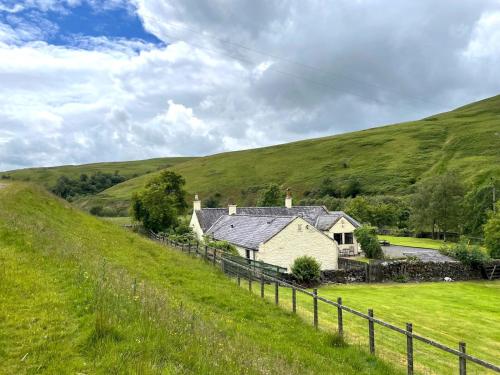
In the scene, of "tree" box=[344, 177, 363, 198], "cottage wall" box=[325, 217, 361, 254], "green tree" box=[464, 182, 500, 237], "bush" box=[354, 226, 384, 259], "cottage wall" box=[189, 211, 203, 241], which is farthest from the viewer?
"tree" box=[344, 177, 363, 198]

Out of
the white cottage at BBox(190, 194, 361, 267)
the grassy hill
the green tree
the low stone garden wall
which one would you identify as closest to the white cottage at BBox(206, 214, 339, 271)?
the white cottage at BBox(190, 194, 361, 267)

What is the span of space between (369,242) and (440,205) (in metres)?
35.2

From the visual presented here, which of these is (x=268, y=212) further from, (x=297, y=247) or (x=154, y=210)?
(x=297, y=247)

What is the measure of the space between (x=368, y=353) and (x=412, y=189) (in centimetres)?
12044

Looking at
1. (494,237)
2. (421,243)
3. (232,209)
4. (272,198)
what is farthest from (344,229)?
(272,198)

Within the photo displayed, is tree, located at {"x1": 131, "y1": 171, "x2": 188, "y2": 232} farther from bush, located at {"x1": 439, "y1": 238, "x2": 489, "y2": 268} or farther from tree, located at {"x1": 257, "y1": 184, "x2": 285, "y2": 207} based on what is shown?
bush, located at {"x1": 439, "y1": 238, "x2": 489, "y2": 268}

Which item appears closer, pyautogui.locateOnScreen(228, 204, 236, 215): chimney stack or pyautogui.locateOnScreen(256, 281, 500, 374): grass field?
pyautogui.locateOnScreen(256, 281, 500, 374): grass field

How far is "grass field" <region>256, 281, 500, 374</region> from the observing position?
46.3 ft

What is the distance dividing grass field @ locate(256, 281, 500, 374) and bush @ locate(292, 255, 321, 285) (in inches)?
53.8

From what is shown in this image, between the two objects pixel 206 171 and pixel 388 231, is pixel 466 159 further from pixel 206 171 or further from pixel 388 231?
pixel 206 171

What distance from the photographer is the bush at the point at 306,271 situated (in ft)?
111

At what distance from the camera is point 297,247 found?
39781 millimetres

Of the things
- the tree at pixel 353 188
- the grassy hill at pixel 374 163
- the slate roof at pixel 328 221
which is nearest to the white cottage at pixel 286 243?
the slate roof at pixel 328 221

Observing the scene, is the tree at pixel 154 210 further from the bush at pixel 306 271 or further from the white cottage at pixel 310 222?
the bush at pixel 306 271
